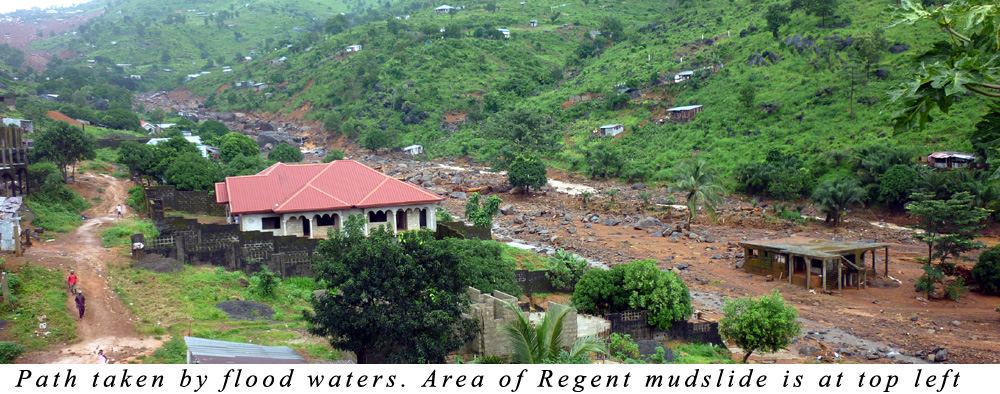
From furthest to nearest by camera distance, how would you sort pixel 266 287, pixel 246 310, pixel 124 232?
pixel 124 232
pixel 266 287
pixel 246 310

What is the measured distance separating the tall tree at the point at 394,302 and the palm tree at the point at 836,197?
26.9 m

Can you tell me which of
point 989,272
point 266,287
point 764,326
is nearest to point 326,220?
point 266,287

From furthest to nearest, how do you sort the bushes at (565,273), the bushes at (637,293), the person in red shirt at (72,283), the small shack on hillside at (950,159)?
the small shack on hillside at (950,159)
the bushes at (565,273)
the bushes at (637,293)
the person in red shirt at (72,283)

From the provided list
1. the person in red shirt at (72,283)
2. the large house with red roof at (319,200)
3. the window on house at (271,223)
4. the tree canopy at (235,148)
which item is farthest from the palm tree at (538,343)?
the tree canopy at (235,148)

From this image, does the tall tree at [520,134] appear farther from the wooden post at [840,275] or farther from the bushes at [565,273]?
the wooden post at [840,275]

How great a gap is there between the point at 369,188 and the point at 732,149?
29559 millimetres

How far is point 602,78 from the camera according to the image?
72.1m

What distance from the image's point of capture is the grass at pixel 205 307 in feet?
53.7

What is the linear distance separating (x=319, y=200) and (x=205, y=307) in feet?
30.9

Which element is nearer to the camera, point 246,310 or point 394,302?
point 394,302

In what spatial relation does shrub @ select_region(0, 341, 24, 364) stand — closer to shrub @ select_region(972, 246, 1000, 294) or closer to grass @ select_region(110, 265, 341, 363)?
grass @ select_region(110, 265, 341, 363)

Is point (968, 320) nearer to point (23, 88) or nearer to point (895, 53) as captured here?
point (895, 53)

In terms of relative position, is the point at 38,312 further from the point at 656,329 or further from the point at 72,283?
the point at 656,329

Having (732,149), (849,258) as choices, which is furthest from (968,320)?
(732,149)
